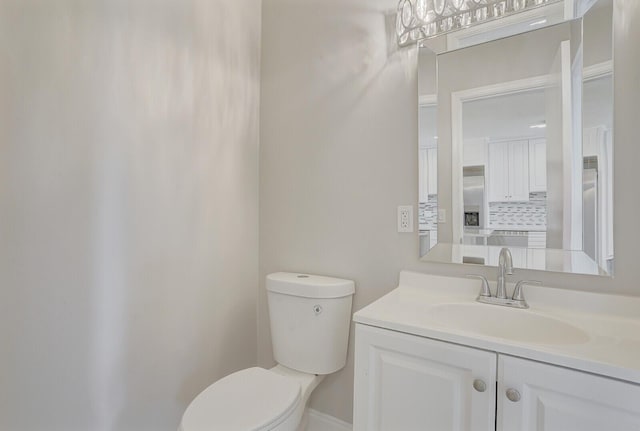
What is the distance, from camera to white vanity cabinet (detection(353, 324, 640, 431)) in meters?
0.72

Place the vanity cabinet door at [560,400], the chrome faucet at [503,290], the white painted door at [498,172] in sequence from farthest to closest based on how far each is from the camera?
the white painted door at [498,172], the chrome faucet at [503,290], the vanity cabinet door at [560,400]

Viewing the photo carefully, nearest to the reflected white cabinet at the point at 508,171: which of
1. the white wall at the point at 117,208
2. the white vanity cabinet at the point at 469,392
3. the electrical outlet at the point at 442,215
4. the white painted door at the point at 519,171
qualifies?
the white painted door at the point at 519,171

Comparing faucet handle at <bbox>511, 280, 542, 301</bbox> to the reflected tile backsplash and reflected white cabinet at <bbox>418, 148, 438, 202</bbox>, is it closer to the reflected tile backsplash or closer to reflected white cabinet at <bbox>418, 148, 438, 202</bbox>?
the reflected tile backsplash

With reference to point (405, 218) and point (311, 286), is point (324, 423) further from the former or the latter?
point (405, 218)

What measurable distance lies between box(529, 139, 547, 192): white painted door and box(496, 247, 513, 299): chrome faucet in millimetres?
260

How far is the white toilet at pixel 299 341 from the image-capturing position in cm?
121

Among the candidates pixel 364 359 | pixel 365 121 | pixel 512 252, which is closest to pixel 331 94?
pixel 365 121

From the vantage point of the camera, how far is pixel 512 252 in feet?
4.00

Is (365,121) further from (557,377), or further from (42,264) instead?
(42,264)

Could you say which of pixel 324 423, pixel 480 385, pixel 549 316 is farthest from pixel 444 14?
pixel 324 423

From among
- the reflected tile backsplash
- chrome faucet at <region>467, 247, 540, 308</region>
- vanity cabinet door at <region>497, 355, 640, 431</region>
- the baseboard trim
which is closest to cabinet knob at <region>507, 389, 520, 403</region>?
vanity cabinet door at <region>497, 355, 640, 431</region>

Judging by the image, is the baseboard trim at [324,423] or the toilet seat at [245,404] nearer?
the toilet seat at [245,404]

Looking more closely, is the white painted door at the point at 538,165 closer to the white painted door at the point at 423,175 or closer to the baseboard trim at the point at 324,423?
the white painted door at the point at 423,175

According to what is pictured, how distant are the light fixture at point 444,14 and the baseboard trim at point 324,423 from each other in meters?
1.80
